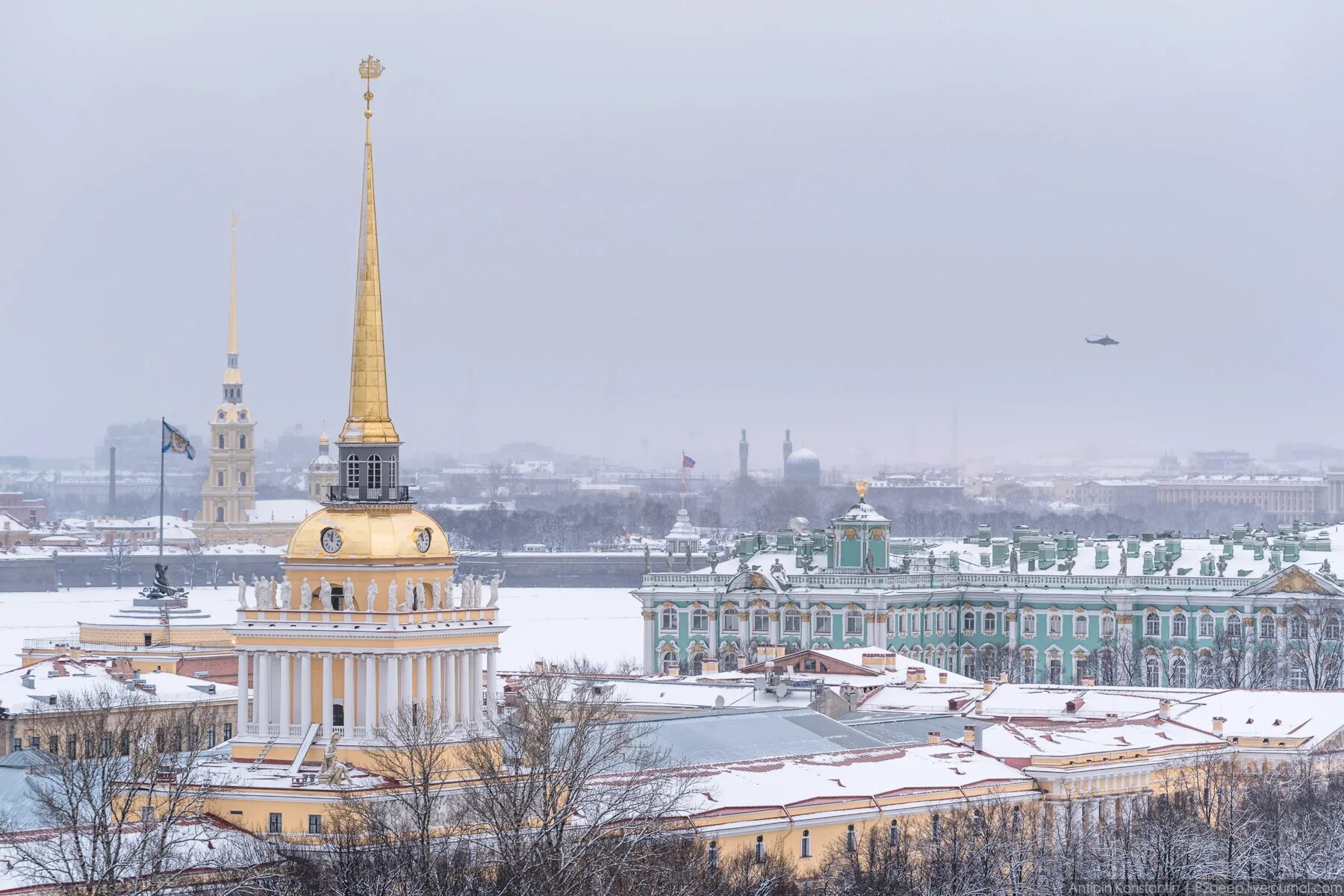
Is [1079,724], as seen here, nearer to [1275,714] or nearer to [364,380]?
[1275,714]

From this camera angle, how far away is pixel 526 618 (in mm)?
124688

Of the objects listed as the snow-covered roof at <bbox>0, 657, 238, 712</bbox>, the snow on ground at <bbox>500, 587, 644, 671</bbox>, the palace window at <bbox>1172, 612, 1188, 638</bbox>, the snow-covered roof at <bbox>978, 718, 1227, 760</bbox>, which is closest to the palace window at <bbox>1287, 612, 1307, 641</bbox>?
the palace window at <bbox>1172, 612, 1188, 638</bbox>

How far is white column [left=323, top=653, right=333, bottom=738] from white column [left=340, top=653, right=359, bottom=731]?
141mm

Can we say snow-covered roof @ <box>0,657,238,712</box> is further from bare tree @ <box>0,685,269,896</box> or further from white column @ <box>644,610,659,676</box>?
white column @ <box>644,610,659,676</box>

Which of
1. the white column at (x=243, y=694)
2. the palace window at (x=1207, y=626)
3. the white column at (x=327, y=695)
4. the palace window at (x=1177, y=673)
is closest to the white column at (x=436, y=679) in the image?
the white column at (x=327, y=695)

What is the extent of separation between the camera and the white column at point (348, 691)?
43.5 metres

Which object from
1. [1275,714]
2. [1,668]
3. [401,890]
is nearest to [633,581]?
[1,668]

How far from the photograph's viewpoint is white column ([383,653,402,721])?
1702 inches

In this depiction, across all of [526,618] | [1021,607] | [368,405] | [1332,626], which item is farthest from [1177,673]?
[368,405]

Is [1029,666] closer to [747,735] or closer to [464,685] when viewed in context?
[747,735]

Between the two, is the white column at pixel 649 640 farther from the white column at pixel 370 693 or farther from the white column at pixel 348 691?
the white column at pixel 370 693

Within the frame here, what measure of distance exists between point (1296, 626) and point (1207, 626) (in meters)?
2.34

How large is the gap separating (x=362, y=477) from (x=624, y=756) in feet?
15.6

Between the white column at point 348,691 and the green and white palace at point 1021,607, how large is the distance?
48835mm
